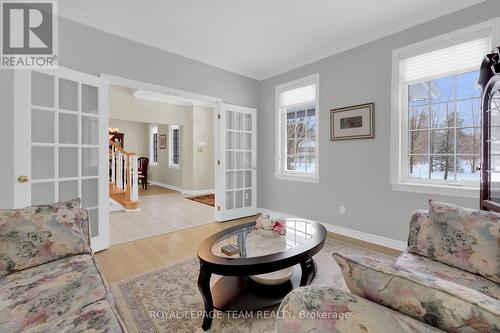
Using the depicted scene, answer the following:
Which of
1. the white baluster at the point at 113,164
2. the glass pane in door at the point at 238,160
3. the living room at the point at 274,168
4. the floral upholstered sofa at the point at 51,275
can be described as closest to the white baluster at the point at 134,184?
the white baluster at the point at 113,164

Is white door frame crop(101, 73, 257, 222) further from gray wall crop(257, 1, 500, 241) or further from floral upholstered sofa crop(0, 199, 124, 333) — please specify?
floral upholstered sofa crop(0, 199, 124, 333)

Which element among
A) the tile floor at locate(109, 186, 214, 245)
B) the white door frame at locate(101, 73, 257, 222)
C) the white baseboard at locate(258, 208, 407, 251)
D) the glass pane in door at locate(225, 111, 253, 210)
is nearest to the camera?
the white baseboard at locate(258, 208, 407, 251)

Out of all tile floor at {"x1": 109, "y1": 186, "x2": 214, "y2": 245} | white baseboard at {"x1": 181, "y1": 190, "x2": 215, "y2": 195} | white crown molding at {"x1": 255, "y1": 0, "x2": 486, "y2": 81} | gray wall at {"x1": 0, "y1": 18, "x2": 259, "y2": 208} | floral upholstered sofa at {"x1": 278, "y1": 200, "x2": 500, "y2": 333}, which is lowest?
tile floor at {"x1": 109, "y1": 186, "x2": 214, "y2": 245}

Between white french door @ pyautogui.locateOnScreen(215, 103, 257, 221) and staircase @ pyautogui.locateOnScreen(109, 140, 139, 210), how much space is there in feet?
7.15

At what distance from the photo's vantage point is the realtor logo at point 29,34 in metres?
2.25

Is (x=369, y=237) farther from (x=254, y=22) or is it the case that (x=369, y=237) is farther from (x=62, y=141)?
(x=62, y=141)

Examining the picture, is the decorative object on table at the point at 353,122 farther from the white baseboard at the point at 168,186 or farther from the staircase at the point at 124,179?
the white baseboard at the point at 168,186

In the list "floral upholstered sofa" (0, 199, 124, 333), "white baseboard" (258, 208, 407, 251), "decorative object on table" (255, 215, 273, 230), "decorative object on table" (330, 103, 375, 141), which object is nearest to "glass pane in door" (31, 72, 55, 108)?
"floral upholstered sofa" (0, 199, 124, 333)

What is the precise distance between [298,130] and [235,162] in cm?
127

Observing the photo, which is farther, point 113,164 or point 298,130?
point 113,164

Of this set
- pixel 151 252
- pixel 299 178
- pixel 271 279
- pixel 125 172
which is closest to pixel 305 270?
pixel 271 279

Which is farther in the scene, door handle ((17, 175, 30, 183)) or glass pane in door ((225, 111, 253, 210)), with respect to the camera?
glass pane in door ((225, 111, 253, 210))

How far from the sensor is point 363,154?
322cm

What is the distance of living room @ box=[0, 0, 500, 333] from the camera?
3.54ft
